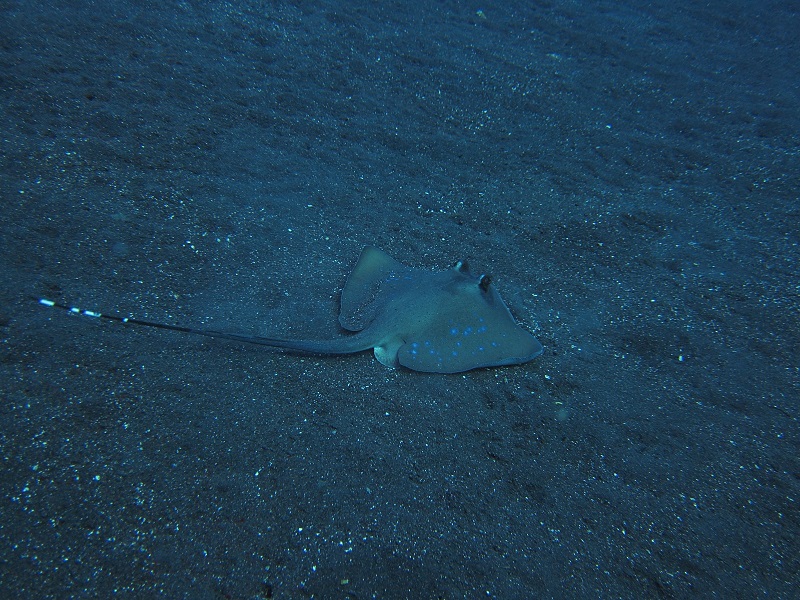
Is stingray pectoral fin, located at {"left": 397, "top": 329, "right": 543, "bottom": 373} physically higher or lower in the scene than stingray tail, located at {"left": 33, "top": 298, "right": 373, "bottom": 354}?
higher

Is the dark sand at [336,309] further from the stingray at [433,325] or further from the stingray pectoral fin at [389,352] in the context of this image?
the stingray at [433,325]

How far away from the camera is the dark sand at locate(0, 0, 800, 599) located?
2.27m

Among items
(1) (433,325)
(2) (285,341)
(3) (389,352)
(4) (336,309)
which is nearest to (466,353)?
(1) (433,325)

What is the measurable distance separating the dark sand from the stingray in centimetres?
18

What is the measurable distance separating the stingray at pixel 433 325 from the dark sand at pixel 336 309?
0.18 m

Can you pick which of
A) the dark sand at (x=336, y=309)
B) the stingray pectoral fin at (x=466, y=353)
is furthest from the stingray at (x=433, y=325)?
the dark sand at (x=336, y=309)

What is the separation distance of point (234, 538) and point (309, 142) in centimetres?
435

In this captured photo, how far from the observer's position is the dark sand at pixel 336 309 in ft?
7.45

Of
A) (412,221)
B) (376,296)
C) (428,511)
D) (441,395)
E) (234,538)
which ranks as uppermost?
(412,221)

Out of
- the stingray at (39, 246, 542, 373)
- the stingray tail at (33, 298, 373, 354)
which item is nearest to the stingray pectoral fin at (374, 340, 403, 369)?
the stingray at (39, 246, 542, 373)

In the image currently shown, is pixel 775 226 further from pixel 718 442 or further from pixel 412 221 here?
pixel 412 221

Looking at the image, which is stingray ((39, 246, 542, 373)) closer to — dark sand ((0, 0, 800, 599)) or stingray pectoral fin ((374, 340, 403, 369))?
stingray pectoral fin ((374, 340, 403, 369))

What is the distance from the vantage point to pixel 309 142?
507 centimetres

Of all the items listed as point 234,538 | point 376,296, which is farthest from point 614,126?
point 234,538
